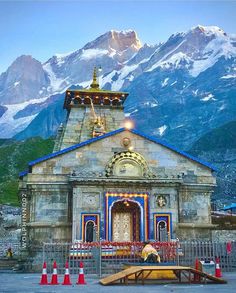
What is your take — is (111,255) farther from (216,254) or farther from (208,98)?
(208,98)

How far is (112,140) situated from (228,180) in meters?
77.7

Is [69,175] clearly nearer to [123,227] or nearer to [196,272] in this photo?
[123,227]

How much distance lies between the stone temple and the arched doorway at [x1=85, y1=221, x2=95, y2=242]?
0.21 ft

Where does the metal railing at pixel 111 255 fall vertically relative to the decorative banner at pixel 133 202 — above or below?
below

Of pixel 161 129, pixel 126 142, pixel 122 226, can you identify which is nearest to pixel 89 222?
pixel 122 226

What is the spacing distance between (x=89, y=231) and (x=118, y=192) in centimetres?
314

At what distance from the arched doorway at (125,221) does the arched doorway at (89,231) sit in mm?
1953

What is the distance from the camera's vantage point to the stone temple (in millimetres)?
29031

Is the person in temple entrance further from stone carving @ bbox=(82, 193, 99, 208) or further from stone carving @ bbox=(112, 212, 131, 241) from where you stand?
stone carving @ bbox=(112, 212, 131, 241)

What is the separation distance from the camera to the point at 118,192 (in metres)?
29.6

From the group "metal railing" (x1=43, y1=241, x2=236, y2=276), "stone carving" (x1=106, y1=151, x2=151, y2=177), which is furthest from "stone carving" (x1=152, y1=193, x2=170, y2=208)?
"metal railing" (x1=43, y1=241, x2=236, y2=276)

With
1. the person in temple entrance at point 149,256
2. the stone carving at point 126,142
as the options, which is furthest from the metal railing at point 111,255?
the stone carving at point 126,142

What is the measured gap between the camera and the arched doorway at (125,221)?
1209 inches

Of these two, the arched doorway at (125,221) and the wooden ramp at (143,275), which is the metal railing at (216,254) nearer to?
the wooden ramp at (143,275)
